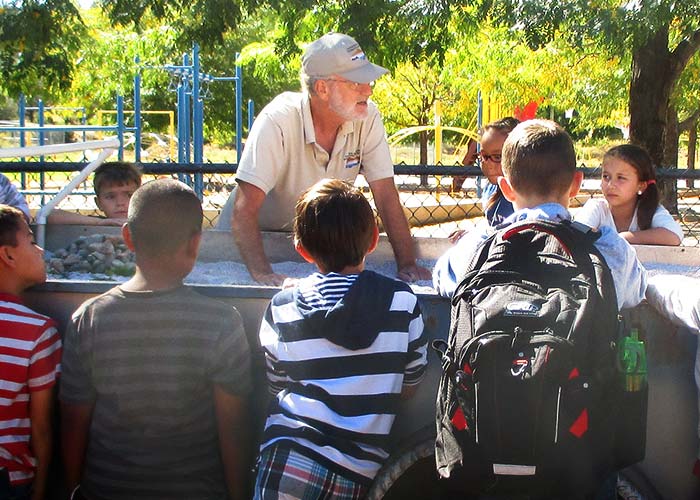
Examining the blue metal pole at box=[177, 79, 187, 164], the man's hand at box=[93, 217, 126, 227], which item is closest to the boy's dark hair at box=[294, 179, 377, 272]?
the man's hand at box=[93, 217, 126, 227]

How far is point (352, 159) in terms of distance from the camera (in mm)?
3771

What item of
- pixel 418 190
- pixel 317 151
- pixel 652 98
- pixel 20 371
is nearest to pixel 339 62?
pixel 317 151

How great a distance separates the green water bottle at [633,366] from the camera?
1986 millimetres

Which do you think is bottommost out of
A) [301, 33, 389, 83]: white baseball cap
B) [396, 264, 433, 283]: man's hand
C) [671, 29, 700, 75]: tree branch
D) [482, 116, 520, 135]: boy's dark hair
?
[396, 264, 433, 283]: man's hand

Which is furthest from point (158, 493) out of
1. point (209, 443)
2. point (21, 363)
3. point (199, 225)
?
point (199, 225)

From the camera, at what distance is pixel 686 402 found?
226 cm

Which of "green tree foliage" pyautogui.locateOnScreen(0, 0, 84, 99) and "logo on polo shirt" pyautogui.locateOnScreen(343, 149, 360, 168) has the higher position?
"green tree foliage" pyautogui.locateOnScreen(0, 0, 84, 99)

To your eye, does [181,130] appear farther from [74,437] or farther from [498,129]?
[74,437]

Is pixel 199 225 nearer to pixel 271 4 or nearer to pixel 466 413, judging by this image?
pixel 466 413

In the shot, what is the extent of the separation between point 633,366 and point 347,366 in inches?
26.4

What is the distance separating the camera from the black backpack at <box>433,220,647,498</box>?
1.88m

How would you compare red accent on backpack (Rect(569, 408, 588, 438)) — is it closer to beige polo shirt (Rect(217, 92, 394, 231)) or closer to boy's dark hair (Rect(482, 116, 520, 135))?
beige polo shirt (Rect(217, 92, 394, 231))

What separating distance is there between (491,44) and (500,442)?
1739cm

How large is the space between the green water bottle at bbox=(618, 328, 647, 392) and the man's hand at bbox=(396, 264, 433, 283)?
4.94 feet
